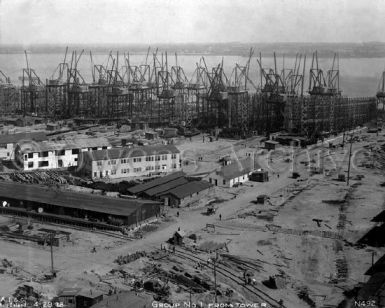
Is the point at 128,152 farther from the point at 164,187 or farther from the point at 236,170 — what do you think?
the point at 236,170

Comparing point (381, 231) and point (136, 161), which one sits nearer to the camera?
point (381, 231)

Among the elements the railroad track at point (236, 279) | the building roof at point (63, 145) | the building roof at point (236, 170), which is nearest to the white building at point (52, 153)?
the building roof at point (63, 145)

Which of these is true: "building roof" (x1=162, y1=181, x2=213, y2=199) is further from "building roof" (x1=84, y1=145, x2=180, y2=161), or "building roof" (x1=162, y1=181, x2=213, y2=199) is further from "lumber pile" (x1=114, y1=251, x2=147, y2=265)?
"lumber pile" (x1=114, y1=251, x2=147, y2=265)

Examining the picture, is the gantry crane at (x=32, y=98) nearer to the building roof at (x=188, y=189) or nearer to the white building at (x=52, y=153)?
the white building at (x=52, y=153)

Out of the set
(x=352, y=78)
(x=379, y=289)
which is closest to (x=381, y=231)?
(x=379, y=289)

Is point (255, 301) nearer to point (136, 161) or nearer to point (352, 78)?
point (136, 161)

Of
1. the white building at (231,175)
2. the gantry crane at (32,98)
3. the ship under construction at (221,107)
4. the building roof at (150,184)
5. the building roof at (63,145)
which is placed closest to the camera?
the building roof at (150,184)
